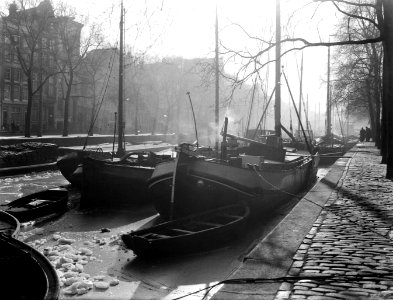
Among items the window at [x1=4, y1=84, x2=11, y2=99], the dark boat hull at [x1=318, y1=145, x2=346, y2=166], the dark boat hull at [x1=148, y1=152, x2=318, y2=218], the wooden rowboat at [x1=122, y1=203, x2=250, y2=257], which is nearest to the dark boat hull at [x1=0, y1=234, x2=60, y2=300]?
the wooden rowboat at [x1=122, y1=203, x2=250, y2=257]

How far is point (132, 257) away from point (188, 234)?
115 cm

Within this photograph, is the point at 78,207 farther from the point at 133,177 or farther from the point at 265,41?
the point at 265,41

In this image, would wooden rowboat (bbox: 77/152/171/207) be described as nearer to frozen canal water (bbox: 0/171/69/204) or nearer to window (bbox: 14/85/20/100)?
frozen canal water (bbox: 0/171/69/204)

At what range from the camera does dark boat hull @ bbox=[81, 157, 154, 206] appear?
16016 mm

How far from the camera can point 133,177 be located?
16.1 meters

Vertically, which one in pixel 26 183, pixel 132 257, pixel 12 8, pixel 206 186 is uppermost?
pixel 12 8

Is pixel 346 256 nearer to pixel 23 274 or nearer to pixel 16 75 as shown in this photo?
pixel 23 274

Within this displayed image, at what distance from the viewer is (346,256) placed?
242 inches

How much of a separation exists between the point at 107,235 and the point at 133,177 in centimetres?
487

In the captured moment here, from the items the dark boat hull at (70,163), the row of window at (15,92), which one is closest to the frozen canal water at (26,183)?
the dark boat hull at (70,163)

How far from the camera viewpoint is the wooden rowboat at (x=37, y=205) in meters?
12.8

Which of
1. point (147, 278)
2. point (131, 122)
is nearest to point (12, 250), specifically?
point (147, 278)

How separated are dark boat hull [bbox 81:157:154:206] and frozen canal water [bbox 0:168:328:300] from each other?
2.76ft

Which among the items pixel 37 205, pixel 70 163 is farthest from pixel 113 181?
pixel 70 163
